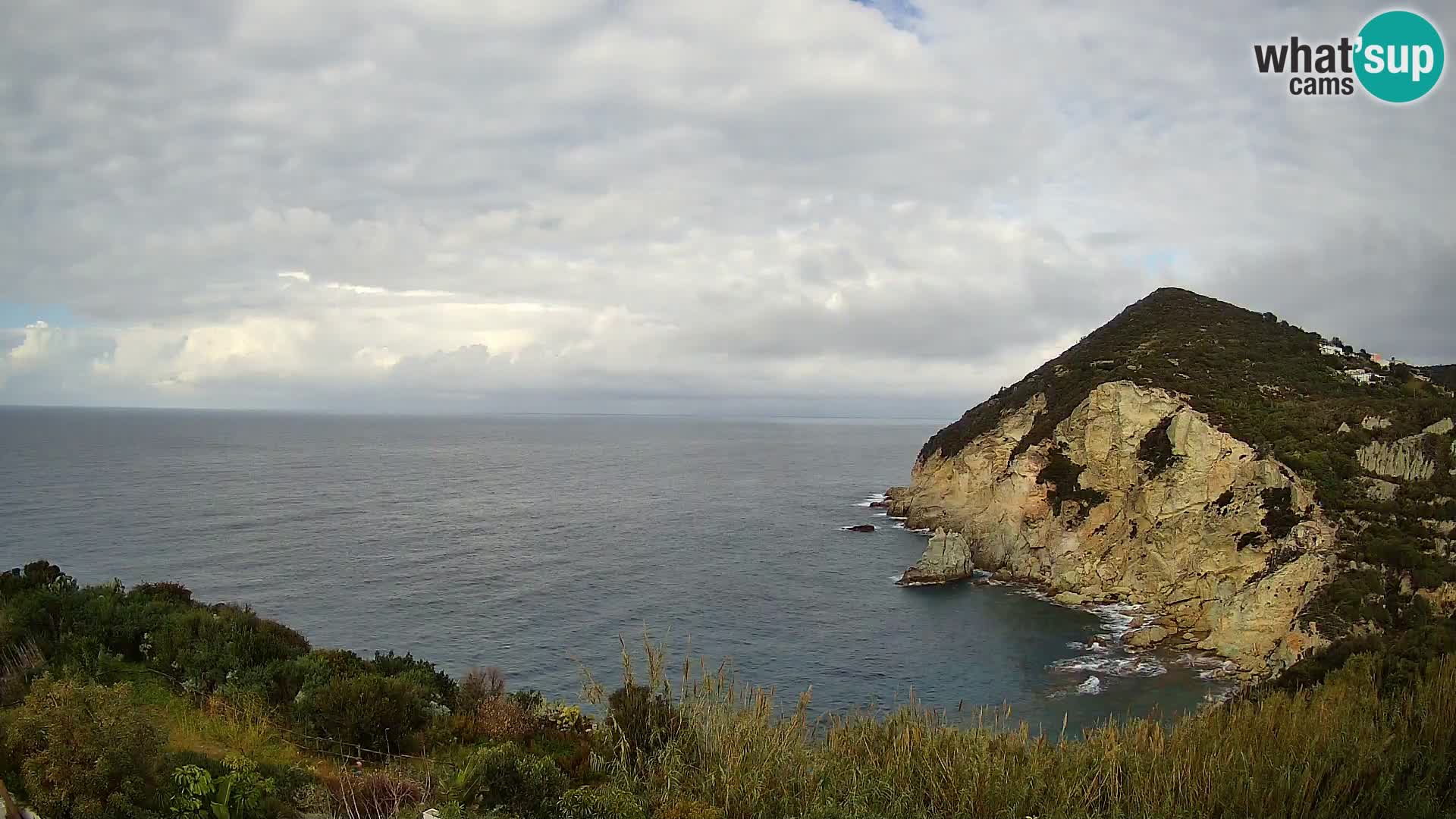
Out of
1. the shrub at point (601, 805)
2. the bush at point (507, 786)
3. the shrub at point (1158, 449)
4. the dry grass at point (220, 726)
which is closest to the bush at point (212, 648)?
the dry grass at point (220, 726)

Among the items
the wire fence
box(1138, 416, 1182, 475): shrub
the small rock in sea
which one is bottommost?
the small rock in sea

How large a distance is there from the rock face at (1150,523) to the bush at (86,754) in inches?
1357

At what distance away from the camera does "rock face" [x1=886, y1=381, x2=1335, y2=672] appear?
104 ft

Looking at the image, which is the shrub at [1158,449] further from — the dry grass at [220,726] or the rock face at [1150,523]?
the dry grass at [220,726]

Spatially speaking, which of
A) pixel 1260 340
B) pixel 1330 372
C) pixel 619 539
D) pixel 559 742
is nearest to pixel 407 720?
pixel 559 742

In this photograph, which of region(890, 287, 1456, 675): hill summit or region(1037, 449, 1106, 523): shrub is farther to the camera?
region(1037, 449, 1106, 523): shrub

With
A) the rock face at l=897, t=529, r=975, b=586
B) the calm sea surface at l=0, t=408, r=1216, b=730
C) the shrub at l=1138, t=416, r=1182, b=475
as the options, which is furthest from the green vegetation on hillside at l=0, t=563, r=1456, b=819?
the rock face at l=897, t=529, r=975, b=586

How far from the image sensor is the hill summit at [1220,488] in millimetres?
30234

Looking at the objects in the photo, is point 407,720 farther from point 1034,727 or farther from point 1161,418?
point 1161,418

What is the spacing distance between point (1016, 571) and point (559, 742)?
43417mm

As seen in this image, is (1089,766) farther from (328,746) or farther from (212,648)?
(212,648)

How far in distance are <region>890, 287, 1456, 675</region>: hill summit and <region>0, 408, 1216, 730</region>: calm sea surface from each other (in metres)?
3.68

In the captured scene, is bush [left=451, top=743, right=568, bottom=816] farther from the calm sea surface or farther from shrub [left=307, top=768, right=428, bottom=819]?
the calm sea surface

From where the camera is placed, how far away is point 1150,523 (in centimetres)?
4147
